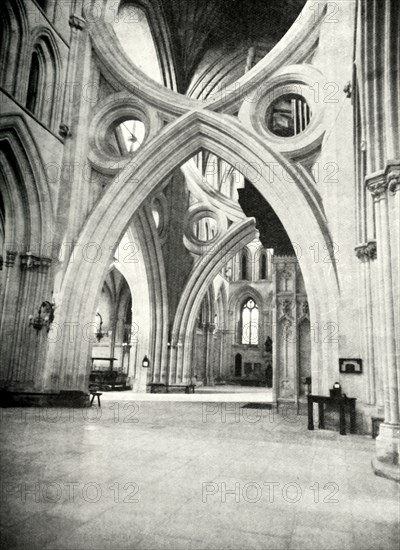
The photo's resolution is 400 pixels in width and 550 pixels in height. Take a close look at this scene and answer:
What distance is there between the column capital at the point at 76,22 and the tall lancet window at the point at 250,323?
23.8 meters

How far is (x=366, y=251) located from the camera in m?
8.29

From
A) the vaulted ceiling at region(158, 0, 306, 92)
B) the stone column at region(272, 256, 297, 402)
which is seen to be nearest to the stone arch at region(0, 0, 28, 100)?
the stone column at region(272, 256, 297, 402)

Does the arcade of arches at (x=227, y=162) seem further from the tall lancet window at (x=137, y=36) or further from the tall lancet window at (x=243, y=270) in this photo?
the tall lancet window at (x=243, y=270)

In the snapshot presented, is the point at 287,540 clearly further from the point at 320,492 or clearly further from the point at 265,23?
the point at 265,23

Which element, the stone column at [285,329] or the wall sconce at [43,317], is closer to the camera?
the wall sconce at [43,317]

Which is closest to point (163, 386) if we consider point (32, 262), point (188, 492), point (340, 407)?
point (32, 262)

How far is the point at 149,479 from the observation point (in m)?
4.21

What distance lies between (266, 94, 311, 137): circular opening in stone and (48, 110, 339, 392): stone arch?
5.80 ft

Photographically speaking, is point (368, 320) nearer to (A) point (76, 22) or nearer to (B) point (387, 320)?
(B) point (387, 320)

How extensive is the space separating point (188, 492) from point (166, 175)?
1035cm

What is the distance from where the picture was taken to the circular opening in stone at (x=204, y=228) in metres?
21.3

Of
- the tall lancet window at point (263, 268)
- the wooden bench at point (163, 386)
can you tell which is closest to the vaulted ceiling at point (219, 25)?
the wooden bench at point (163, 386)

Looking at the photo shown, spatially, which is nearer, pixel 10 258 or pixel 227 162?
pixel 10 258

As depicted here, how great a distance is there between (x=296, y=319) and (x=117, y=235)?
5.94m
